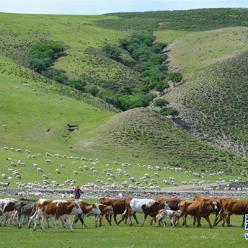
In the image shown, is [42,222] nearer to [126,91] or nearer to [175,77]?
[126,91]

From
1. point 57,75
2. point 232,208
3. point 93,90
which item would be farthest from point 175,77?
point 232,208

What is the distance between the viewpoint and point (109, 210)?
135 feet

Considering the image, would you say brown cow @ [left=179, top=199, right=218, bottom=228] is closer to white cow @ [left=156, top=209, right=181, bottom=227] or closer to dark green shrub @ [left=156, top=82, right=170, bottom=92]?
Result: white cow @ [left=156, top=209, right=181, bottom=227]

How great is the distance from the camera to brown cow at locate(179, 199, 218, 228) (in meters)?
40.2

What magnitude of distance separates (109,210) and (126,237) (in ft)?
22.4

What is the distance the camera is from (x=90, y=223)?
4131 centimetres

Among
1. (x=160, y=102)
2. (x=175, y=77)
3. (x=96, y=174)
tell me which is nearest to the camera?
(x=96, y=174)

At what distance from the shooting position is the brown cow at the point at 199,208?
40.2 meters

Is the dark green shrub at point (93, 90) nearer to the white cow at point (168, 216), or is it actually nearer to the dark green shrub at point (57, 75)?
the dark green shrub at point (57, 75)

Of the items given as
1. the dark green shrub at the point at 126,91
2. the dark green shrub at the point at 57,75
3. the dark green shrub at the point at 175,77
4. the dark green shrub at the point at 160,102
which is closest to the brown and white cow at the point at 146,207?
the dark green shrub at the point at 160,102

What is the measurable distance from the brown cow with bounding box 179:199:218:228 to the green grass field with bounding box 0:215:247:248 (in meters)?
1.06

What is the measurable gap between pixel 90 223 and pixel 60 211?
3666mm

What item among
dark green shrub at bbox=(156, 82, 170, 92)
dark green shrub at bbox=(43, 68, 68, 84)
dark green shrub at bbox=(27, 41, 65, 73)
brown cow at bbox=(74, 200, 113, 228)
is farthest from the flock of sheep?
dark green shrub at bbox=(27, 41, 65, 73)

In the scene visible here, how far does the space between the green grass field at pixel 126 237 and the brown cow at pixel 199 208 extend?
3.47ft
